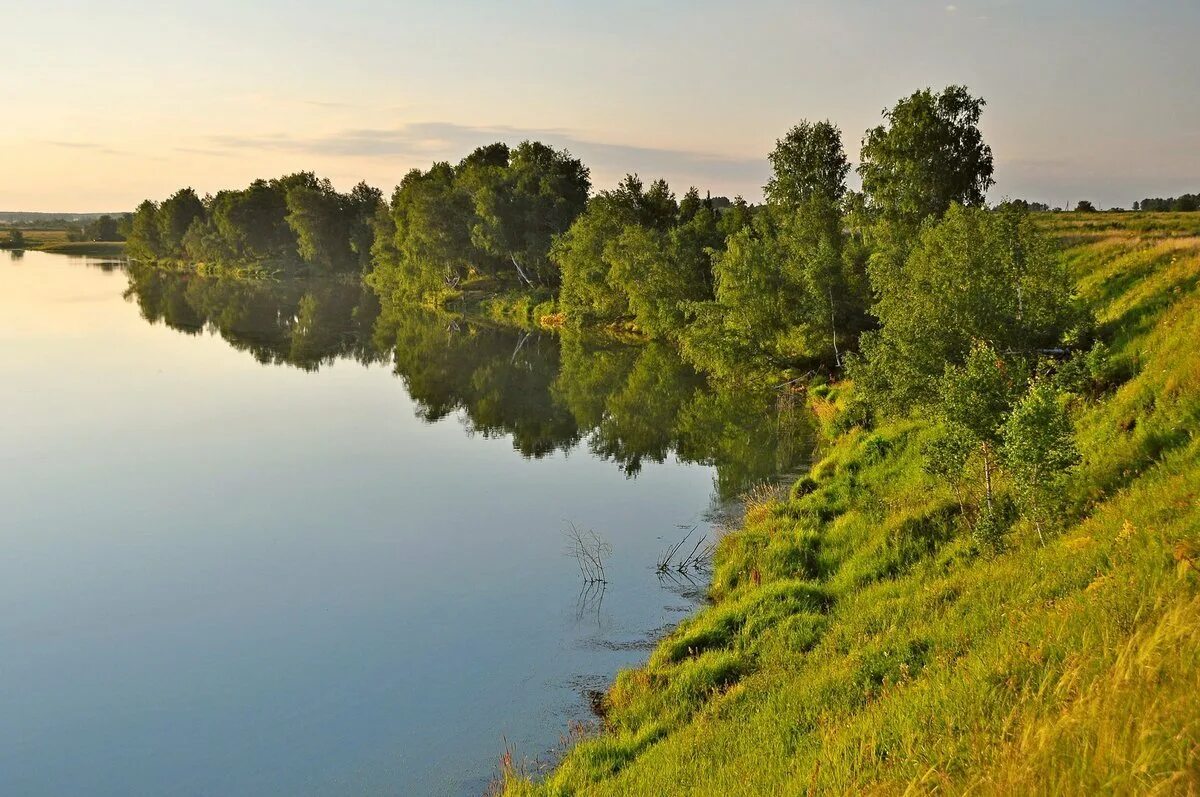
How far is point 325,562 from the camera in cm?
2394

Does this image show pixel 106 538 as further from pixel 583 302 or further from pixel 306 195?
pixel 306 195

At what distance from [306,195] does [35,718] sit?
127m

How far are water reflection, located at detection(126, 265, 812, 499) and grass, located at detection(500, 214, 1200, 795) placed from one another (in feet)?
37.1

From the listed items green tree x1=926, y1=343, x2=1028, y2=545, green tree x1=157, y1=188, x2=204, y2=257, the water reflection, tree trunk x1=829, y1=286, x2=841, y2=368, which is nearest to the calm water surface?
the water reflection

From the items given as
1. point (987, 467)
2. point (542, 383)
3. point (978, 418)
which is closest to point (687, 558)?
point (987, 467)

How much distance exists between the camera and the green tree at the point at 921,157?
47.5m

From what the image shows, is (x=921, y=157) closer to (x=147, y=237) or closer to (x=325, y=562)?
(x=325, y=562)

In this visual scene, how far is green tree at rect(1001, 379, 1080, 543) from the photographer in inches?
598

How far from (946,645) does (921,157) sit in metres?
42.9

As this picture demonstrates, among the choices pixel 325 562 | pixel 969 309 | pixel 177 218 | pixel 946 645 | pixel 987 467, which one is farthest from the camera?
pixel 177 218

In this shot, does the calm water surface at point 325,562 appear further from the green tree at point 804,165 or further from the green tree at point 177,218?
the green tree at point 177,218

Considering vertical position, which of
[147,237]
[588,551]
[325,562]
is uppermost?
[147,237]

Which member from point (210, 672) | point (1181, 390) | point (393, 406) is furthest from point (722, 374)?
point (210, 672)

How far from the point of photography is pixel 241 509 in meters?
28.1
